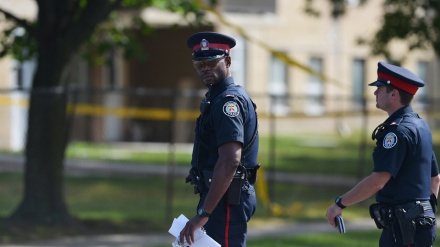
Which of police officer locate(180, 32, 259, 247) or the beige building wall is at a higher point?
the beige building wall

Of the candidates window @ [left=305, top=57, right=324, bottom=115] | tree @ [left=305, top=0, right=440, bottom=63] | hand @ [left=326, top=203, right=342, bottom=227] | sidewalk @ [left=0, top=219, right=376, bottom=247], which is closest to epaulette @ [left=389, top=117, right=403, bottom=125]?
hand @ [left=326, top=203, right=342, bottom=227]

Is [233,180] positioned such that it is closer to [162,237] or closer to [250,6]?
[162,237]

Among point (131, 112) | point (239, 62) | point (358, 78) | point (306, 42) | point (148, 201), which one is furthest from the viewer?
point (358, 78)

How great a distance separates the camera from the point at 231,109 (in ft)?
19.5

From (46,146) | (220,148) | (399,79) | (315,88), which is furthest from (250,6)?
(220,148)

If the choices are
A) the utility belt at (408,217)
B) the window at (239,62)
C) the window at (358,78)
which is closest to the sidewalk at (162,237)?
the utility belt at (408,217)

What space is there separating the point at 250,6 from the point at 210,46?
23515 millimetres

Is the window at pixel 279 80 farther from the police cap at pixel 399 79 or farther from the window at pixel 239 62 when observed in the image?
the police cap at pixel 399 79

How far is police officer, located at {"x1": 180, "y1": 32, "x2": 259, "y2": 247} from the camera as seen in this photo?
5895mm

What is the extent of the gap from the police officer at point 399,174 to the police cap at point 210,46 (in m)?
1.04

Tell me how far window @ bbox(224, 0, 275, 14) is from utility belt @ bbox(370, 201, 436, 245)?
885 inches

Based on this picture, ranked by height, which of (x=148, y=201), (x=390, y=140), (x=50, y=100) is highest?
(x=50, y=100)

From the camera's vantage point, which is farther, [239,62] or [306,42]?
[306,42]

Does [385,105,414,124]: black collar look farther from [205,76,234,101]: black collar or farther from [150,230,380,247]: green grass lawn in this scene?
[150,230,380,247]: green grass lawn
